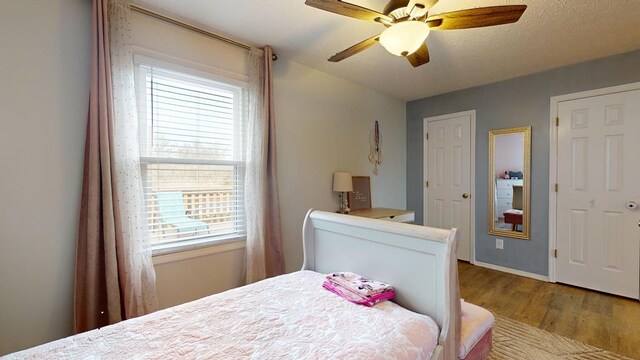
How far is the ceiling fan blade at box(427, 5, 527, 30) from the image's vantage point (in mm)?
1400

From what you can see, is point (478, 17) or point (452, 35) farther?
point (452, 35)

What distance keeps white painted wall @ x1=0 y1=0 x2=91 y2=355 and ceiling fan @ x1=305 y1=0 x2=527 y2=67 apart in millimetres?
1552

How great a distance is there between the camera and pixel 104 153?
1691 mm

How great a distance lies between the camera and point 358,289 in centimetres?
142

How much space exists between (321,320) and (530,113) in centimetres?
348

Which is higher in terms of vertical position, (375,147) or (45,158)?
(375,147)

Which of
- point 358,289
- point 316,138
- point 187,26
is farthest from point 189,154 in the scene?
point 358,289

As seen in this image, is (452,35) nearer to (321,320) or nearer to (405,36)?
(405,36)

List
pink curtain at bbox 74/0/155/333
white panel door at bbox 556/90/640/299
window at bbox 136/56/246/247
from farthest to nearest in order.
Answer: white panel door at bbox 556/90/640/299 → window at bbox 136/56/246/247 → pink curtain at bbox 74/0/155/333

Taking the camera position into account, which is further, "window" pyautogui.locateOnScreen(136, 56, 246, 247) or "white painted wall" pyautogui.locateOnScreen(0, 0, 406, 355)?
"window" pyautogui.locateOnScreen(136, 56, 246, 247)

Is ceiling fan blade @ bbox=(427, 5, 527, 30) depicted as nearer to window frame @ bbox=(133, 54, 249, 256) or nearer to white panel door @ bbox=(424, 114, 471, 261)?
window frame @ bbox=(133, 54, 249, 256)

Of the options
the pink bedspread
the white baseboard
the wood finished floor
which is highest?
the pink bedspread

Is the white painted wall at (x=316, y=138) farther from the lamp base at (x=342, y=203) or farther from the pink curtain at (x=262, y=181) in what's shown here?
the pink curtain at (x=262, y=181)

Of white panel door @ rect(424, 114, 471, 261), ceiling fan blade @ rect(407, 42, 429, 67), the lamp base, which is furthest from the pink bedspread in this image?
white panel door @ rect(424, 114, 471, 261)
